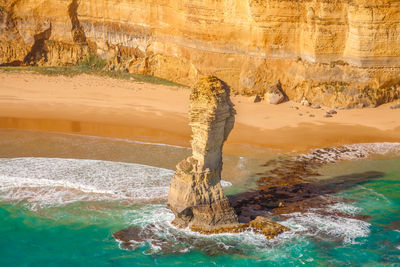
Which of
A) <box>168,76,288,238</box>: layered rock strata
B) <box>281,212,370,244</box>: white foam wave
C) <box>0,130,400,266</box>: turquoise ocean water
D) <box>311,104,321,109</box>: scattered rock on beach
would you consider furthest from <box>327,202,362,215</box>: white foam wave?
<box>311,104,321,109</box>: scattered rock on beach

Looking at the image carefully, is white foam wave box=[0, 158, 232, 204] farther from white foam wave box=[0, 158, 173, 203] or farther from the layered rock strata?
the layered rock strata

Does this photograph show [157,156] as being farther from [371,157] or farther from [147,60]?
[147,60]

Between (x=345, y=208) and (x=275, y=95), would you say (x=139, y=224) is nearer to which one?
(x=345, y=208)

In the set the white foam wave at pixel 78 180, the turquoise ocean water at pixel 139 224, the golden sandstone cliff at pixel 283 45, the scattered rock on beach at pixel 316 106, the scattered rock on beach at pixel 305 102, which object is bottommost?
the turquoise ocean water at pixel 139 224

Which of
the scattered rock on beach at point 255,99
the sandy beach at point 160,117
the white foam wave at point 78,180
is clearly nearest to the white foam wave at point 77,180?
the white foam wave at point 78,180

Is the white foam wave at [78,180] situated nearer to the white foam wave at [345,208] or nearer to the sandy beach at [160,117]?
the sandy beach at [160,117]

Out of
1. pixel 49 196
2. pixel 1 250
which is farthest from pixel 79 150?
pixel 1 250
